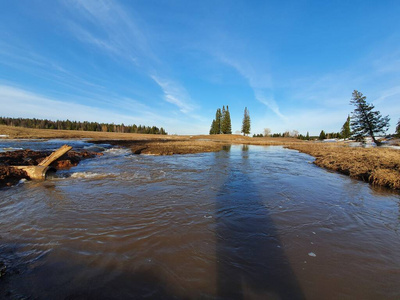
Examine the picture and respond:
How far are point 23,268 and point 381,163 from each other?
56.1ft

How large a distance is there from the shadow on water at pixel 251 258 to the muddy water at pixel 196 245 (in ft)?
0.07

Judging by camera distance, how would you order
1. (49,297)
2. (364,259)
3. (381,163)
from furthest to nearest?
(381,163) → (364,259) → (49,297)

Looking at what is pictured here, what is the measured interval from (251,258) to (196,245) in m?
1.18

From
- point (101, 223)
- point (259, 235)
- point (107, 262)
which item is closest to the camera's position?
point (107, 262)

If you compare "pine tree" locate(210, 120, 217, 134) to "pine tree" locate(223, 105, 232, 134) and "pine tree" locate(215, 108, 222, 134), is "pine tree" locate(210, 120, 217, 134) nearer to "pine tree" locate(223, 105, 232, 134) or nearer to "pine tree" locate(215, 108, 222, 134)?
"pine tree" locate(215, 108, 222, 134)

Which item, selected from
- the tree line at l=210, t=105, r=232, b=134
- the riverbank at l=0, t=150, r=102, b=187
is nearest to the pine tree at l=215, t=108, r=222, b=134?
the tree line at l=210, t=105, r=232, b=134

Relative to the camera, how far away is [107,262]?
3.22 m

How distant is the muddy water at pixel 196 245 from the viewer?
2.71 m

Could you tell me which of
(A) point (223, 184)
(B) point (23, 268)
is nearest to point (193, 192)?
(A) point (223, 184)

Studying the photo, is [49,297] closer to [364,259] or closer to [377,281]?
[377,281]

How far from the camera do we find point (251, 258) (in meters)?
3.40

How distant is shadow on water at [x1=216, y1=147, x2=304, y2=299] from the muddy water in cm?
2

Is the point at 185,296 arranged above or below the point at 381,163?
below

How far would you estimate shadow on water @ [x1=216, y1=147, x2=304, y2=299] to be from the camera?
106 inches
